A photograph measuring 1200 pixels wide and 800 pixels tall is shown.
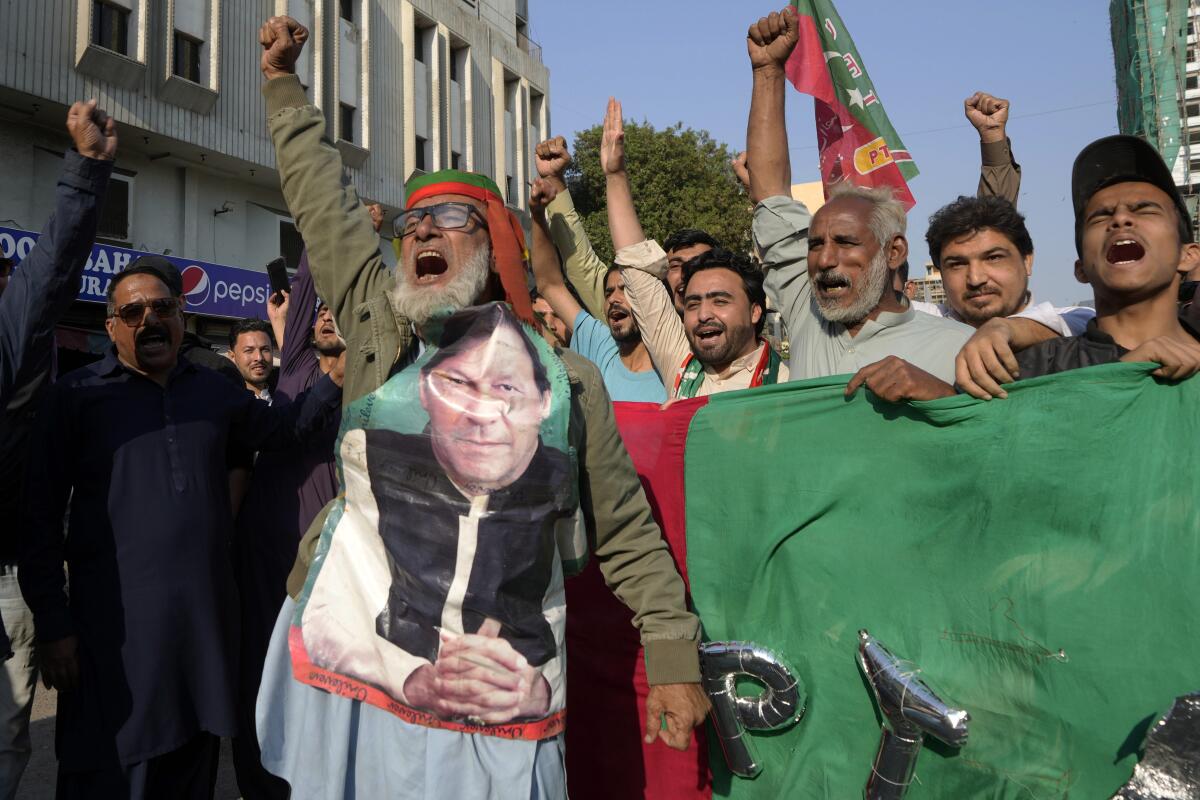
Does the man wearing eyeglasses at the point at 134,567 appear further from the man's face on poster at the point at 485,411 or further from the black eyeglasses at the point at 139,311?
the man's face on poster at the point at 485,411

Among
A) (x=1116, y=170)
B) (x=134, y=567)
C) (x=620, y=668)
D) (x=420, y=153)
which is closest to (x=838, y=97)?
(x=1116, y=170)

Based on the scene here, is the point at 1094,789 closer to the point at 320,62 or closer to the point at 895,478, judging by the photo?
the point at 895,478

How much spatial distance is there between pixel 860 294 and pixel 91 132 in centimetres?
240

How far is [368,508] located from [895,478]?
142 centimetres

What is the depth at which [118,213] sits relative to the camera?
46.2 feet

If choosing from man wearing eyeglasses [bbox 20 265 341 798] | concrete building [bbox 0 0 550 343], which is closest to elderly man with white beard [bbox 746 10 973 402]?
man wearing eyeglasses [bbox 20 265 341 798]

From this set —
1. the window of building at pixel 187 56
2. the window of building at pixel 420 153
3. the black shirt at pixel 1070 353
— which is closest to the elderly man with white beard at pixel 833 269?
the black shirt at pixel 1070 353

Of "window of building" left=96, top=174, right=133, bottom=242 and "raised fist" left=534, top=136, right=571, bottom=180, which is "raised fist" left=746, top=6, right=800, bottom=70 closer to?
"raised fist" left=534, top=136, right=571, bottom=180

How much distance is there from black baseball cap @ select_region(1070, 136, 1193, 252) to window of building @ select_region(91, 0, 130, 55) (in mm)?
14426

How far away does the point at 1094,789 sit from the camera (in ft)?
7.00

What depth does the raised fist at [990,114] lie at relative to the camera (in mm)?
3553

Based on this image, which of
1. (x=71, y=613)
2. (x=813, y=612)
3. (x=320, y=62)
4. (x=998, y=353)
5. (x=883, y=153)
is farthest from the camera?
(x=320, y=62)

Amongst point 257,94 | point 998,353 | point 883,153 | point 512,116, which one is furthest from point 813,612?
point 512,116

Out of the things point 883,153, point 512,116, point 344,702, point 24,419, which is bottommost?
point 344,702
